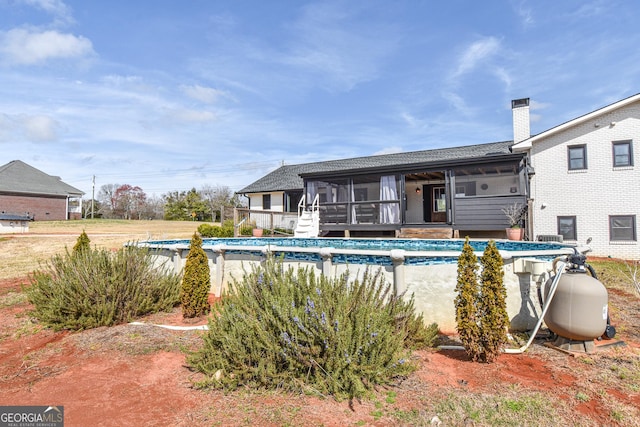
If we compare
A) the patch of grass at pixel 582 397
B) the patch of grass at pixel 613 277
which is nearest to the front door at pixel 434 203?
the patch of grass at pixel 613 277

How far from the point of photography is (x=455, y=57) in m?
15.0

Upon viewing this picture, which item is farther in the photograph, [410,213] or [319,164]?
[319,164]

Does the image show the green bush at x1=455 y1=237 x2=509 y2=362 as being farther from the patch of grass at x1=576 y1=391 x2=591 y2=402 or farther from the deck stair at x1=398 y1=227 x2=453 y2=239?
the deck stair at x1=398 y1=227 x2=453 y2=239

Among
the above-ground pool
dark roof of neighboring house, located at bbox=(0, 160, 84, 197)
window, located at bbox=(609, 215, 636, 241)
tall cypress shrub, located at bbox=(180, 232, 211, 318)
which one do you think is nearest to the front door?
window, located at bbox=(609, 215, 636, 241)

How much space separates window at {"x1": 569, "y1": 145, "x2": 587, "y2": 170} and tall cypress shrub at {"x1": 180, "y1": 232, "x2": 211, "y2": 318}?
1559 centimetres

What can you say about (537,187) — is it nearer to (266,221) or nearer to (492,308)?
(266,221)

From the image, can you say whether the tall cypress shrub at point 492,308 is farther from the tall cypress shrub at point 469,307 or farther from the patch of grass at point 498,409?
the patch of grass at point 498,409

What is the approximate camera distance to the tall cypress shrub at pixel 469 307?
3.85 metres

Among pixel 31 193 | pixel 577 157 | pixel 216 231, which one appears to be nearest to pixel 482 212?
pixel 577 157

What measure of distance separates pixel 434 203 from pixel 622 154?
25.4ft

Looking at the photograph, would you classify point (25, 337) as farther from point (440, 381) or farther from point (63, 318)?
point (440, 381)

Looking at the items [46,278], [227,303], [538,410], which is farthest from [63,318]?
[538,410]

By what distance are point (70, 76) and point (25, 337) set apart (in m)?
12.9

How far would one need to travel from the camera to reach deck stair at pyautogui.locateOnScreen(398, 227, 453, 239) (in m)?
13.6
